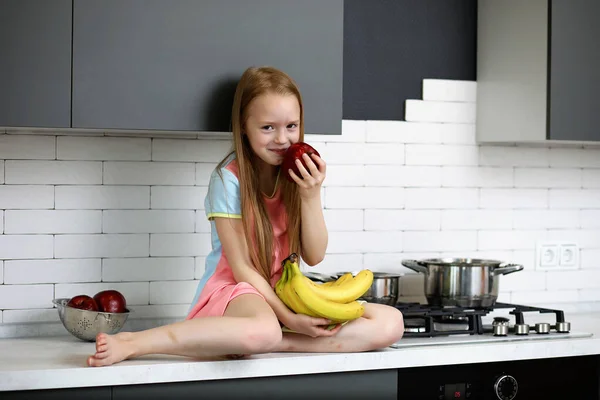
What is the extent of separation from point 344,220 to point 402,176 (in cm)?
28

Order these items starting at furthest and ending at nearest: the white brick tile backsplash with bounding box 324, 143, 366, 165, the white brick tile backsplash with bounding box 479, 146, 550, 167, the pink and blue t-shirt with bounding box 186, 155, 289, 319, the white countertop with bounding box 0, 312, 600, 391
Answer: the white brick tile backsplash with bounding box 479, 146, 550, 167
the white brick tile backsplash with bounding box 324, 143, 366, 165
the pink and blue t-shirt with bounding box 186, 155, 289, 319
the white countertop with bounding box 0, 312, 600, 391

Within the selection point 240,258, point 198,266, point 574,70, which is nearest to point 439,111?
point 574,70

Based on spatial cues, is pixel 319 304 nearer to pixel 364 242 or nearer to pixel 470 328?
pixel 470 328

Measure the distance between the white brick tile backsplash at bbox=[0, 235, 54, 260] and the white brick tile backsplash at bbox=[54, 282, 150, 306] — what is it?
0.38ft

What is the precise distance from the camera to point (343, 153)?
3.13m

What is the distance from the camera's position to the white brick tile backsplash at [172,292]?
292 centimetres

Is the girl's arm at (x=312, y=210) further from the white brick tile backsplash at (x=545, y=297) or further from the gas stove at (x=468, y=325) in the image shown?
the white brick tile backsplash at (x=545, y=297)

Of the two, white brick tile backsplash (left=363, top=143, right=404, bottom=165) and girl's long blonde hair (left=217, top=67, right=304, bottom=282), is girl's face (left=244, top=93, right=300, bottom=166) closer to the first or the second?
girl's long blonde hair (left=217, top=67, right=304, bottom=282)

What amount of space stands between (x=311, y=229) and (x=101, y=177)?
75cm

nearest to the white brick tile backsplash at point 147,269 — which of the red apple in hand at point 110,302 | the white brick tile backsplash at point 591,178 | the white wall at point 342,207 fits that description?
the white wall at point 342,207

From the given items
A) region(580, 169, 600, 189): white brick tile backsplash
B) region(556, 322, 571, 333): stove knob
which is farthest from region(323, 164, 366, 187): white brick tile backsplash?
region(580, 169, 600, 189): white brick tile backsplash

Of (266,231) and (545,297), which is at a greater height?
(266,231)

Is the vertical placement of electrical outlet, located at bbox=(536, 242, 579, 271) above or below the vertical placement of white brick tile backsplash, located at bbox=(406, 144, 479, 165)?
below

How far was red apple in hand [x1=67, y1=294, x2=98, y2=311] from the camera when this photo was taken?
102 inches
